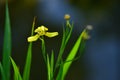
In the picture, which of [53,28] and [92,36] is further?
[92,36]

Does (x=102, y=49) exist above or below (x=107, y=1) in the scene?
below

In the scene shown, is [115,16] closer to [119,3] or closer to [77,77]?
[119,3]

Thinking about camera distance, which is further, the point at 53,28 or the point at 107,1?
the point at 107,1

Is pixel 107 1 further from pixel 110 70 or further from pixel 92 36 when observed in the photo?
pixel 110 70

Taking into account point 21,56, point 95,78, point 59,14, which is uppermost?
point 59,14

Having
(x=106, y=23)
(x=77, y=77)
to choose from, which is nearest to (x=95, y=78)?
(x=77, y=77)

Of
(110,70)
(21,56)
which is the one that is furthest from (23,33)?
(110,70)
